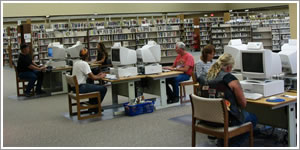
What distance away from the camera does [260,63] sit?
165 inches

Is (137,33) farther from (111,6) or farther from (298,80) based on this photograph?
(298,80)

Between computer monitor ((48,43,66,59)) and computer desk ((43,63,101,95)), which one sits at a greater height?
computer monitor ((48,43,66,59))

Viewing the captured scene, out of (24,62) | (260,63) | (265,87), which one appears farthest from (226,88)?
(24,62)

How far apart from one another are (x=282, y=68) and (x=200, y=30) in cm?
1626

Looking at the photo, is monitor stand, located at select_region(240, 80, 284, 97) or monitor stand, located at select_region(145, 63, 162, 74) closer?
monitor stand, located at select_region(240, 80, 284, 97)

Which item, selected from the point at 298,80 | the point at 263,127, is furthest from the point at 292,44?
the point at 263,127

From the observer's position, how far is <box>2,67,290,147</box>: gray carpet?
4.81 metres

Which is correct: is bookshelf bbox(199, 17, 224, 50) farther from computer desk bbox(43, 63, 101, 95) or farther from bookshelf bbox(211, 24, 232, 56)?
computer desk bbox(43, 63, 101, 95)

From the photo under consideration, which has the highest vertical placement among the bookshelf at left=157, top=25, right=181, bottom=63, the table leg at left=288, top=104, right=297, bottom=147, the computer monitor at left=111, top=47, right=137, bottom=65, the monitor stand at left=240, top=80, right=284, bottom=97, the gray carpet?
the bookshelf at left=157, top=25, right=181, bottom=63

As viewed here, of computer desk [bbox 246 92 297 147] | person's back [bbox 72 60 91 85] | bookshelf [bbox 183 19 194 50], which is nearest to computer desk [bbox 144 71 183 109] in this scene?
person's back [bbox 72 60 91 85]

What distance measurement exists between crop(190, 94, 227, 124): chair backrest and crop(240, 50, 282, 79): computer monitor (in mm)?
919

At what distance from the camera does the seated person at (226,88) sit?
361 cm

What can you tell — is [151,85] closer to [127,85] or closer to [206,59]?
[127,85]

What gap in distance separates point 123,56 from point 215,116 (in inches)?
129
